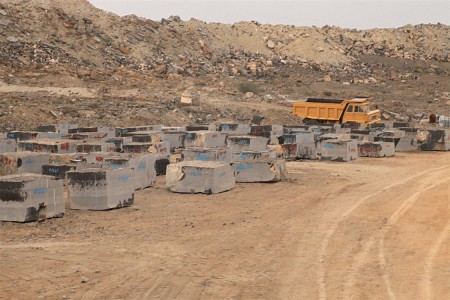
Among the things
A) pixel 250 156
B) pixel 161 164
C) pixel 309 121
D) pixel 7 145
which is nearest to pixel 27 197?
pixel 161 164

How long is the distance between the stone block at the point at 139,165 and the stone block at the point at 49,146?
265cm

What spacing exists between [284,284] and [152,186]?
25.1ft

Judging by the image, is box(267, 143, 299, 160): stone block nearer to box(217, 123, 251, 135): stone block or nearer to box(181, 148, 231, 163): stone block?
box(217, 123, 251, 135): stone block

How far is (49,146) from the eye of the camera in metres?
16.7

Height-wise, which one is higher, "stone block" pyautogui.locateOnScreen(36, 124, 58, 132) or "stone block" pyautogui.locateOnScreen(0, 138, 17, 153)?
"stone block" pyautogui.locateOnScreen(36, 124, 58, 132)

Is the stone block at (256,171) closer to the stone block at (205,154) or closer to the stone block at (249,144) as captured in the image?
the stone block at (205,154)

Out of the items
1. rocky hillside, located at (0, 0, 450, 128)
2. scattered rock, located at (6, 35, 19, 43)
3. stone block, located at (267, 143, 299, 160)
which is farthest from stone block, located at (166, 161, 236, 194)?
scattered rock, located at (6, 35, 19, 43)

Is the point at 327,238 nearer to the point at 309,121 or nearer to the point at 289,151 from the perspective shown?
the point at 289,151

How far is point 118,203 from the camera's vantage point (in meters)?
12.4

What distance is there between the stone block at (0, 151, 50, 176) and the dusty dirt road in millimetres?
2282

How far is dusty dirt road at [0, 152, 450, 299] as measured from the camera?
770cm

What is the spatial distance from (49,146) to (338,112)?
51.9ft

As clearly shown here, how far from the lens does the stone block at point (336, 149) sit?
2069 cm

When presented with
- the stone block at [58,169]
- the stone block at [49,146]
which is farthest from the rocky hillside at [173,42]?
the stone block at [58,169]
